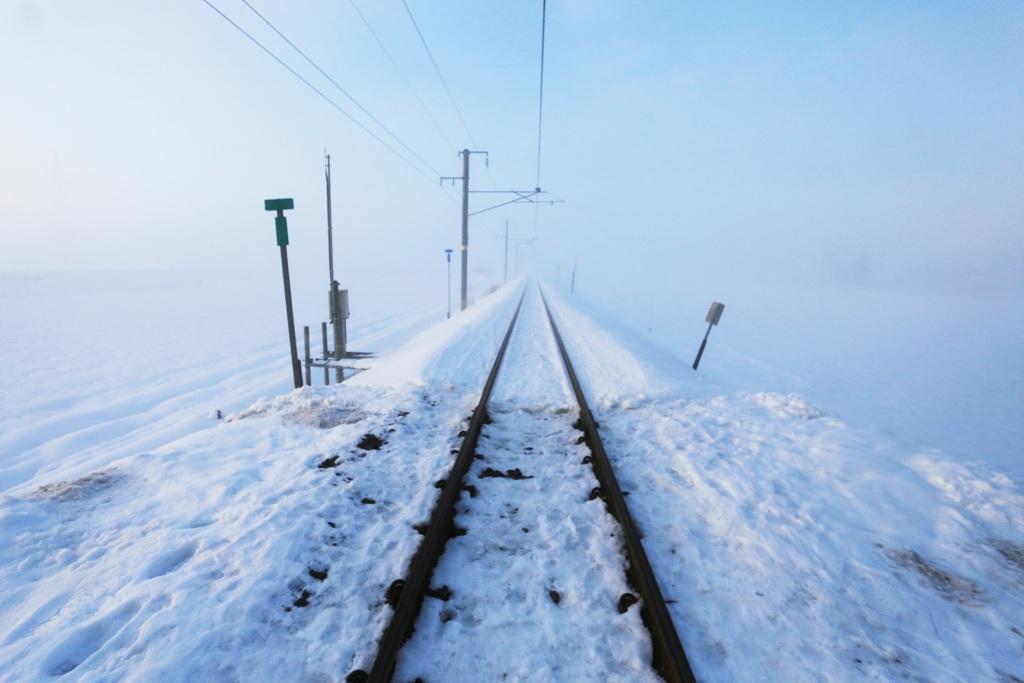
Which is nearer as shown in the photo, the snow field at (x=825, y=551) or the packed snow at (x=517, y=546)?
the packed snow at (x=517, y=546)

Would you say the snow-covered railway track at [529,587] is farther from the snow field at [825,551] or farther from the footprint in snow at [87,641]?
the footprint in snow at [87,641]

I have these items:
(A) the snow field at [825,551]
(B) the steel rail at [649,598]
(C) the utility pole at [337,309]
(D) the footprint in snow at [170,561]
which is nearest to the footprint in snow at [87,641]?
A: (D) the footprint in snow at [170,561]

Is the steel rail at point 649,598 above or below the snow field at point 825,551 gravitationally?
above

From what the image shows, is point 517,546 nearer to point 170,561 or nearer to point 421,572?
point 421,572

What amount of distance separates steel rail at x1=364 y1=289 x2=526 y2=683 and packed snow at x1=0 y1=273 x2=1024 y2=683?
0.40ft

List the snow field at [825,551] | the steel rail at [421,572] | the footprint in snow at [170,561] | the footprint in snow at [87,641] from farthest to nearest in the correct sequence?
the footprint in snow at [170,561]
the snow field at [825,551]
the footprint in snow at [87,641]
the steel rail at [421,572]

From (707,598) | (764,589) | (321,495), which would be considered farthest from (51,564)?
(764,589)

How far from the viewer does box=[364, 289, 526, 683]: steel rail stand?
2.17m

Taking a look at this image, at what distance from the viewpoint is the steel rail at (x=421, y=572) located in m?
2.17

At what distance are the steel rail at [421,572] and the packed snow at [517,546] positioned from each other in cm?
12

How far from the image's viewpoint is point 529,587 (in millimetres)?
2922

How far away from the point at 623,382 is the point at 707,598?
6004 millimetres

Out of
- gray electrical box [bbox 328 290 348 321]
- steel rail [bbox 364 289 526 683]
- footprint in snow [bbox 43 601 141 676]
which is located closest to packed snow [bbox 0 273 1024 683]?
footprint in snow [bbox 43 601 141 676]

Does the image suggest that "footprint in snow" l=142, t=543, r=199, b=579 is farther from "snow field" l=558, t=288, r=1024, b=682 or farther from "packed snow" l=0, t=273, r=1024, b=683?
"snow field" l=558, t=288, r=1024, b=682
